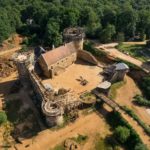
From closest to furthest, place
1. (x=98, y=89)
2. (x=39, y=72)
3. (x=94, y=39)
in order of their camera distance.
A: (x=98, y=89)
(x=39, y=72)
(x=94, y=39)

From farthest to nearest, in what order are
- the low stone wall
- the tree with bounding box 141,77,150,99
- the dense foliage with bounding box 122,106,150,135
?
the low stone wall → the tree with bounding box 141,77,150,99 → the dense foliage with bounding box 122,106,150,135

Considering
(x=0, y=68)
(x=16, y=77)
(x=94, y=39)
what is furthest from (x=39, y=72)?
(x=94, y=39)

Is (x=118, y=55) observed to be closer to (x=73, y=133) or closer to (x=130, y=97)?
(x=130, y=97)

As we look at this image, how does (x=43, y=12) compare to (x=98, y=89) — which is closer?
(x=98, y=89)

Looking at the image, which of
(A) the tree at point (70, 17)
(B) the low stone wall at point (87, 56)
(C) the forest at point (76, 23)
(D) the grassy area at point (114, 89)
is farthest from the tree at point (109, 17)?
(D) the grassy area at point (114, 89)

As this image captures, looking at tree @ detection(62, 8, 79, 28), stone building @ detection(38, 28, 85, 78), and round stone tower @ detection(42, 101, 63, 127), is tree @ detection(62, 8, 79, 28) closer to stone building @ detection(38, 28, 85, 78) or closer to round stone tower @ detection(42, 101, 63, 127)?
stone building @ detection(38, 28, 85, 78)

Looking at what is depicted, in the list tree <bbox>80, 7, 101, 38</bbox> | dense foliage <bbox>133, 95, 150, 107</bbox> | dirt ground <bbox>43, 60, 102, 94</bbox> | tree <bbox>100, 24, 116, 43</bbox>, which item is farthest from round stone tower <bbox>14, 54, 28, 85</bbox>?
dense foliage <bbox>133, 95, 150, 107</bbox>

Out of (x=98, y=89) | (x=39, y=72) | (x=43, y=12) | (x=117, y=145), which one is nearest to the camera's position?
(x=117, y=145)

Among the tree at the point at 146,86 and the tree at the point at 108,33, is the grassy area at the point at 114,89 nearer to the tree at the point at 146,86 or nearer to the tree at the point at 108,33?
the tree at the point at 146,86

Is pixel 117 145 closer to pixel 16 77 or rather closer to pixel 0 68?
pixel 16 77
